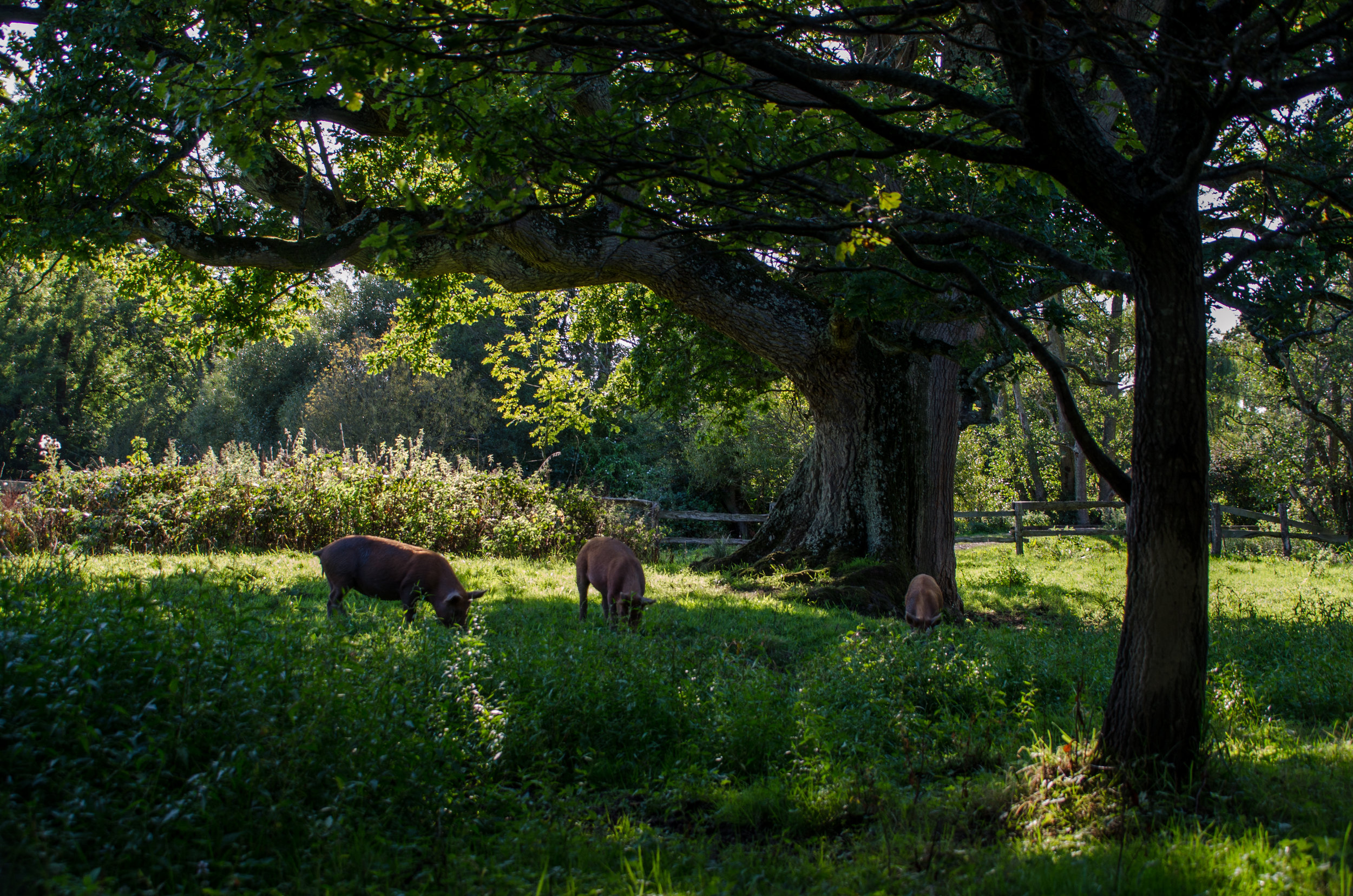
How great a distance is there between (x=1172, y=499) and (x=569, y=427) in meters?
26.9

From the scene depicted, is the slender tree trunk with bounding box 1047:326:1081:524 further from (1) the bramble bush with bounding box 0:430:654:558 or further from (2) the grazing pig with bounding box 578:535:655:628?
(2) the grazing pig with bounding box 578:535:655:628

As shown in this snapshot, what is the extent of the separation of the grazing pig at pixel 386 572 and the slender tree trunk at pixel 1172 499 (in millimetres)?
6694

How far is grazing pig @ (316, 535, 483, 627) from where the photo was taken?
370 inches

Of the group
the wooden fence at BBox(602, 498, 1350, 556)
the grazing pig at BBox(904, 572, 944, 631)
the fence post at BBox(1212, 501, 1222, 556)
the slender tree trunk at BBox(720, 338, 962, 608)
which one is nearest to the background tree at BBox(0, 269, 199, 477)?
the wooden fence at BBox(602, 498, 1350, 556)

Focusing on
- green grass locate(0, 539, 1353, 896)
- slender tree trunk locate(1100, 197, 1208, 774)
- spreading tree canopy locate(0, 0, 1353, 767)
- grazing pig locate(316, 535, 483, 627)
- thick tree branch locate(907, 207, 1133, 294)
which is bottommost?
green grass locate(0, 539, 1353, 896)

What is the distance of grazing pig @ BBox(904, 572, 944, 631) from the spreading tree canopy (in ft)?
9.06

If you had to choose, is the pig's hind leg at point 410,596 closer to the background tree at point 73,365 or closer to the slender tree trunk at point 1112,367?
the slender tree trunk at point 1112,367

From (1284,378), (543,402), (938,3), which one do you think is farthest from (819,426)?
(938,3)

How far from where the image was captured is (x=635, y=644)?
23.9 feet

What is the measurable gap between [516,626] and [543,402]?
11049mm

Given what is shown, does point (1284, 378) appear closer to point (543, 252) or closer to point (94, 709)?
point (94, 709)

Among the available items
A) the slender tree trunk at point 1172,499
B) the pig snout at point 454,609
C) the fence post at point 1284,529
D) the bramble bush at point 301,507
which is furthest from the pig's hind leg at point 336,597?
the fence post at point 1284,529

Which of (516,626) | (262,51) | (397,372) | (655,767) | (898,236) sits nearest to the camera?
(262,51)

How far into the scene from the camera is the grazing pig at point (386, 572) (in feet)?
30.8
